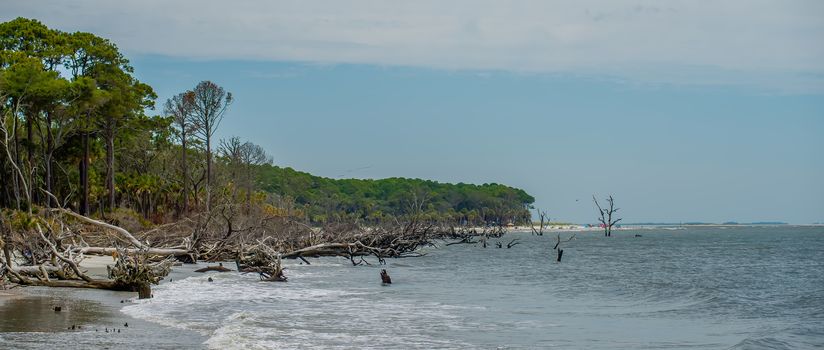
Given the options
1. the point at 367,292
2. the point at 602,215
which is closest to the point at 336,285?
the point at 367,292

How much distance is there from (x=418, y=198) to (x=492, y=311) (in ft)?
467

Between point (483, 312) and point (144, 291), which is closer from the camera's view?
point (144, 291)

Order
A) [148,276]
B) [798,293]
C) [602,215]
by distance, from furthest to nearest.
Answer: [602,215]
[798,293]
[148,276]

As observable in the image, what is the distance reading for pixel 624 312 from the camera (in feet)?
71.6

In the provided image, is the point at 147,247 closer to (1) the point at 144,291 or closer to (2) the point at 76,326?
(1) the point at 144,291

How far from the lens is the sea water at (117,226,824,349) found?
51.7 ft

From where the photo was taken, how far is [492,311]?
68.6 ft

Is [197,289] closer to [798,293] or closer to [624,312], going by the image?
[624,312]

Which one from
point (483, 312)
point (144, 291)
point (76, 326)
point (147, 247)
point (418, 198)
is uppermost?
point (418, 198)

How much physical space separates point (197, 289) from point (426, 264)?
22020 mm

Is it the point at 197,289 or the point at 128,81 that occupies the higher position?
the point at 128,81

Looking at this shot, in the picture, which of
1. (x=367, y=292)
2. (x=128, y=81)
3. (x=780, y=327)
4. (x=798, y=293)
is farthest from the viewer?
(x=128, y=81)

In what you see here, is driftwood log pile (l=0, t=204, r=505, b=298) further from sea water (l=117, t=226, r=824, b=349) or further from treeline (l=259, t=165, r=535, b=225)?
treeline (l=259, t=165, r=535, b=225)

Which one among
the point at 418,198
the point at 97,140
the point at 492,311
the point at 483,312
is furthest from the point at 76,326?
the point at 418,198
